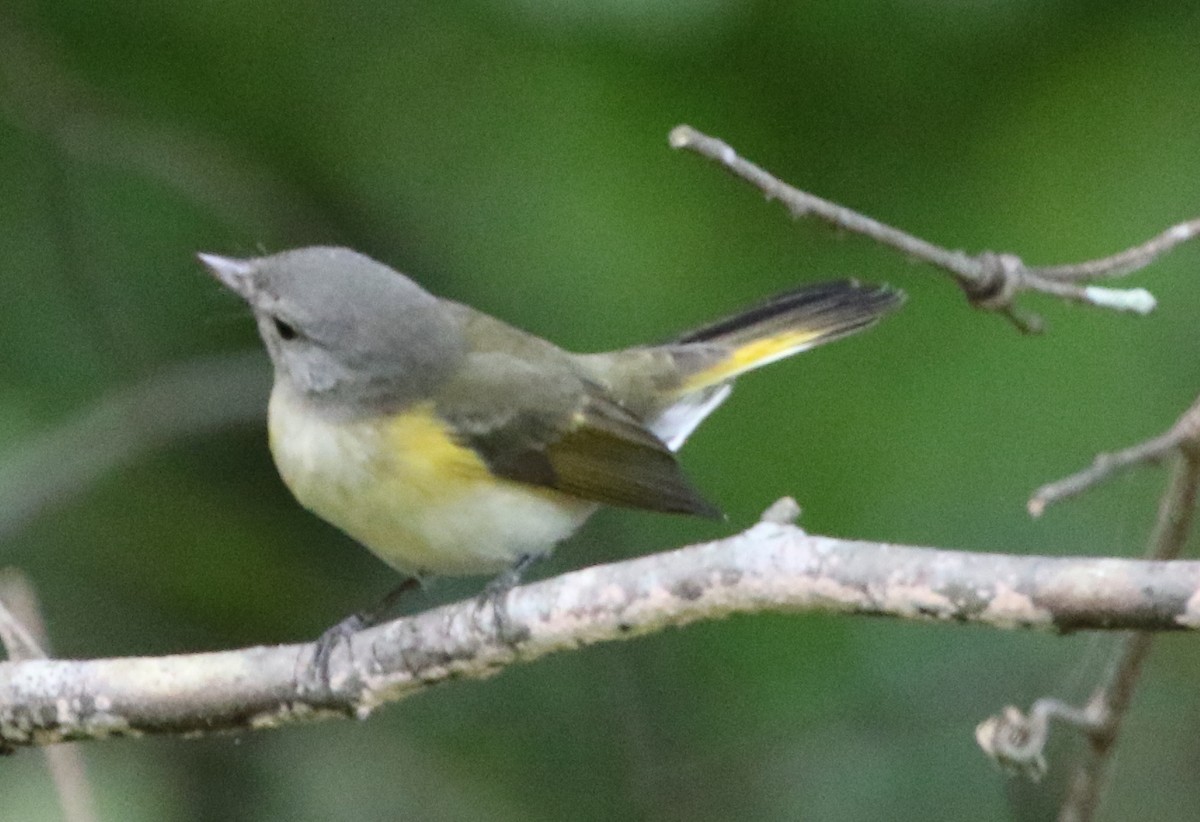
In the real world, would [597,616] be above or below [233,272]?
below

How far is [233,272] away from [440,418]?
1.47 ft

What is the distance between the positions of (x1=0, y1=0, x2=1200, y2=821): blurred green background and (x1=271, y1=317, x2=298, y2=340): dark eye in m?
0.56

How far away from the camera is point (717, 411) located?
3.72 m

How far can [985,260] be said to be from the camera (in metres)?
2.64

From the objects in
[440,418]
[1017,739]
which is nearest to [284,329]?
[440,418]

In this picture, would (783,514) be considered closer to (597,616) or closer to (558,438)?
(597,616)

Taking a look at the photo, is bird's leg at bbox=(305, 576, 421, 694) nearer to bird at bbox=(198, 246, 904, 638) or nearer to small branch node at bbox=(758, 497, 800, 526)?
bird at bbox=(198, 246, 904, 638)

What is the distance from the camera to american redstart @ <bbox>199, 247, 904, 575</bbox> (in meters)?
2.99

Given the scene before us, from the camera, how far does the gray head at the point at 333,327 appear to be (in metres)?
3.12

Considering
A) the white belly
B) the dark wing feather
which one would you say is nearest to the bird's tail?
the dark wing feather

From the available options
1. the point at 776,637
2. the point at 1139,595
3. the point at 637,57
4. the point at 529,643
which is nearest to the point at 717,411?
the point at 776,637

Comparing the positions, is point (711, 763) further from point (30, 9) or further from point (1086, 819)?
point (30, 9)

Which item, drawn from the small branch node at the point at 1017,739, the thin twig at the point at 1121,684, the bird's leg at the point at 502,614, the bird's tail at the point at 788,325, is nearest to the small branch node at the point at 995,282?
the thin twig at the point at 1121,684

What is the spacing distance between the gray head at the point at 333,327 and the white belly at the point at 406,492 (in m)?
0.08
